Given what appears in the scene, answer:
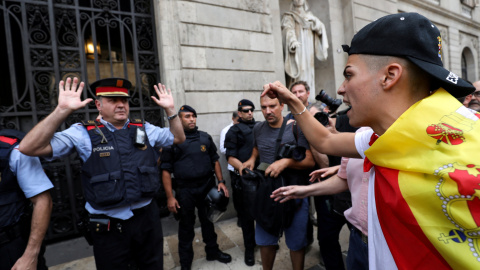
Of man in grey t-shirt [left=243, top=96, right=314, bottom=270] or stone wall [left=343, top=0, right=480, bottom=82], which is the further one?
stone wall [left=343, top=0, right=480, bottom=82]

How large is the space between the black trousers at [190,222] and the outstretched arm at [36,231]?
166 cm

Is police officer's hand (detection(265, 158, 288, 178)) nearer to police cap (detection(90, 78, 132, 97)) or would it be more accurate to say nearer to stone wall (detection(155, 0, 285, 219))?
police cap (detection(90, 78, 132, 97))

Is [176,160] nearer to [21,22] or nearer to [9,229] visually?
[9,229]

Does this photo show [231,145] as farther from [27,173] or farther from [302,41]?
[302,41]

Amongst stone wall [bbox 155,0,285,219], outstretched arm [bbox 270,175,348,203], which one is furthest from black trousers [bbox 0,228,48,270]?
stone wall [bbox 155,0,285,219]

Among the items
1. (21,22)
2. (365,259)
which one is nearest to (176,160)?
(365,259)

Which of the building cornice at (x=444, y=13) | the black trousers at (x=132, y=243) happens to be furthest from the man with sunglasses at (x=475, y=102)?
the building cornice at (x=444, y=13)

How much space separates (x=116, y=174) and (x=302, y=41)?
5963 mm

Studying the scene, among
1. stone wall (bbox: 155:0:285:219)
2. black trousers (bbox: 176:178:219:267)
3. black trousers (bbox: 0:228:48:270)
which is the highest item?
stone wall (bbox: 155:0:285:219)

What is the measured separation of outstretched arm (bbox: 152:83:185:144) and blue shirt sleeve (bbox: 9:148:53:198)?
1121 mm

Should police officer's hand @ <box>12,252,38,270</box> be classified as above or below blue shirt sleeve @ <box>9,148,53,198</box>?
below

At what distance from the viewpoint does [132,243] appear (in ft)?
8.04

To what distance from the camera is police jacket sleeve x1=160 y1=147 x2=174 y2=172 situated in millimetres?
3594

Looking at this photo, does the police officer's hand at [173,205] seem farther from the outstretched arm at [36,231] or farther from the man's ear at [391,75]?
the man's ear at [391,75]
